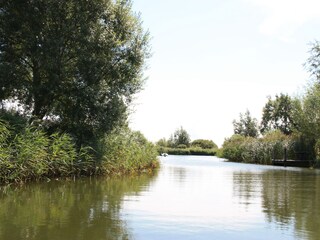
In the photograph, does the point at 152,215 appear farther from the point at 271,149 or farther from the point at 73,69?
the point at 271,149

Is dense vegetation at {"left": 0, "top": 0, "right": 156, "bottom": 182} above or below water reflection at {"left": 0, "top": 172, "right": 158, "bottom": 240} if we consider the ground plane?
above

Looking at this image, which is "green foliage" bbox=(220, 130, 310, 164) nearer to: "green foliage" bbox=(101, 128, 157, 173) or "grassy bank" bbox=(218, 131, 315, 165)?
"grassy bank" bbox=(218, 131, 315, 165)

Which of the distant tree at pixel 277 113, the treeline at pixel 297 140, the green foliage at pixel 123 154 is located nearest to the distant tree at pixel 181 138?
the distant tree at pixel 277 113

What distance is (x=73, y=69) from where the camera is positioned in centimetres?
1959

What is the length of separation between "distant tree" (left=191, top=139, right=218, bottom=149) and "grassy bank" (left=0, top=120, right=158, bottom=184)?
70023mm

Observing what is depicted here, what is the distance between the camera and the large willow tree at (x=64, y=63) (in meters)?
19.1

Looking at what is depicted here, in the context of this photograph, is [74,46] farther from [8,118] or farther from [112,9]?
[8,118]

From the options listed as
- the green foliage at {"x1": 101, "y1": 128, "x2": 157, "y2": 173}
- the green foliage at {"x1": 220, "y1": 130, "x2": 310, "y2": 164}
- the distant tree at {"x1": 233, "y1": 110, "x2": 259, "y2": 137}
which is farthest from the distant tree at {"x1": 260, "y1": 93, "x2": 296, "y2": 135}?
the green foliage at {"x1": 101, "y1": 128, "x2": 157, "y2": 173}

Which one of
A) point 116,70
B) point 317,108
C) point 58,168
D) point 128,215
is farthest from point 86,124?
point 317,108

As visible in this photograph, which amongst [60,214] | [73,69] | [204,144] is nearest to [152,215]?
[60,214]

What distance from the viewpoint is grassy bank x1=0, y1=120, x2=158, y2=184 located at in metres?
12.4

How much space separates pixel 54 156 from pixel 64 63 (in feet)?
20.5

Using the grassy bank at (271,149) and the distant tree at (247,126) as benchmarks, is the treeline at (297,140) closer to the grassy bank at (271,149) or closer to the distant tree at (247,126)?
the grassy bank at (271,149)

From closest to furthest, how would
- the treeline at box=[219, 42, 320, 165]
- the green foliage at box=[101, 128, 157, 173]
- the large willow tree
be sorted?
A: the green foliage at box=[101, 128, 157, 173]
the large willow tree
the treeline at box=[219, 42, 320, 165]
